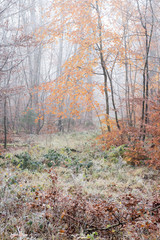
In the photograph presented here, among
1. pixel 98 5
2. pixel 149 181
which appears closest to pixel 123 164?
pixel 149 181

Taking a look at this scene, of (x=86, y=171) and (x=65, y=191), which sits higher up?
(x=65, y=191)

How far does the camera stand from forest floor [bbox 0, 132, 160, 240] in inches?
97.5

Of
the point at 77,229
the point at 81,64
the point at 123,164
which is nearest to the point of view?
the point at 77,229

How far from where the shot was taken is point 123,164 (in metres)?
6.02

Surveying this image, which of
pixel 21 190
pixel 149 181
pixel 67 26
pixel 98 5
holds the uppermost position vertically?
pixel 98 5

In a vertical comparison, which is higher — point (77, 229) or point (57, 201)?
point (57, 201)

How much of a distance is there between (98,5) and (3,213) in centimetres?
881

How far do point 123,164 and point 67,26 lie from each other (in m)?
6.38

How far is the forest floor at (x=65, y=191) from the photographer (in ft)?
8.13

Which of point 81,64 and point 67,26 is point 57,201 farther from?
point 67,26

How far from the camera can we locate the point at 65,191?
382cm

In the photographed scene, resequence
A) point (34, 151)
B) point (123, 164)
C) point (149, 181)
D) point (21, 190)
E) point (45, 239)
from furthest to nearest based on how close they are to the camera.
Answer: point (34, 151) < point (123, 164) < point (149, 181) < point (21, 190) < point (45, 239)

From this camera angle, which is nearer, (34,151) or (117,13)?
(34,151)

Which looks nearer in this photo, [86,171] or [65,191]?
[65,191]
